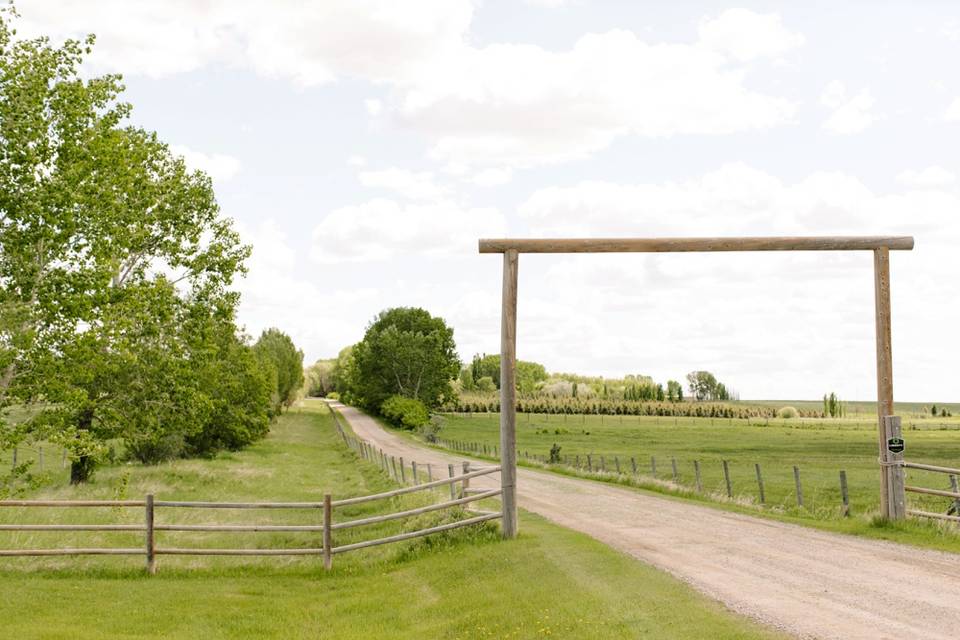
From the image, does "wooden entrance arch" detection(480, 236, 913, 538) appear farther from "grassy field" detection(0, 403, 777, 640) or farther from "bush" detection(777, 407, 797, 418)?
"bush" detection(777, 407, 797, 418)

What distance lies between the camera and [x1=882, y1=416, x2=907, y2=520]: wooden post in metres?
18.9

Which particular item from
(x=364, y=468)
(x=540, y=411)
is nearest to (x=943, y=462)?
(x=364, y=468)

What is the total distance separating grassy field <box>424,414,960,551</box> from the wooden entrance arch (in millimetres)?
1709

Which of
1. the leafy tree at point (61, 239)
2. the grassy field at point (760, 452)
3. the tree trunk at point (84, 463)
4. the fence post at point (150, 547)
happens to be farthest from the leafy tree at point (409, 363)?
the fence post at point (150, 547)

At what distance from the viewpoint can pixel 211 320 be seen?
115 feet

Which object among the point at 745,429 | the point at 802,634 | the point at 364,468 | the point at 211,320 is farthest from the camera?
the point at 745,429

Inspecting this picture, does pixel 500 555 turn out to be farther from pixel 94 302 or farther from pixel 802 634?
pixel 94 302

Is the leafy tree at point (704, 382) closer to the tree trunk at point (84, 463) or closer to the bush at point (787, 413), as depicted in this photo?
the bush at point (787, 413)

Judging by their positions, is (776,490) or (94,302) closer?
(94,302)

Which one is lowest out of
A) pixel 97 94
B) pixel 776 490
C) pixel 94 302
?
pixel 776 490

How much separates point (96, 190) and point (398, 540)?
12.8 metres

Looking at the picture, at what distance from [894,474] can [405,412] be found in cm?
8344

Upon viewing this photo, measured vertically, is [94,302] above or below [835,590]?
above

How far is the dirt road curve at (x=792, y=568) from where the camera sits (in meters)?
11.1
